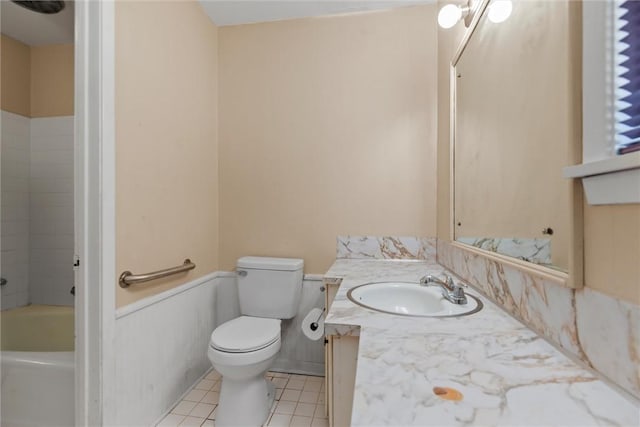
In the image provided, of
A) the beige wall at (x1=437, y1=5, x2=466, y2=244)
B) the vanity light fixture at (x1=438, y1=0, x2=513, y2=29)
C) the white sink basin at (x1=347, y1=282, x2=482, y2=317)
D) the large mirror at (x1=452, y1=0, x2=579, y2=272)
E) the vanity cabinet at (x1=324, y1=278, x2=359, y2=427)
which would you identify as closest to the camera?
the large mirror at (x1=452, y1=0, x2=579, y2=272)

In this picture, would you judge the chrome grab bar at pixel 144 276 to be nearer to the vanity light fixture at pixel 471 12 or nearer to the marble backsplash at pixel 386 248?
the marble backsplash at pixel 386 248

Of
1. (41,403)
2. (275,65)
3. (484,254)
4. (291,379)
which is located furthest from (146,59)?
(291,379)

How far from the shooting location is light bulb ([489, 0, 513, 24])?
0.93 meters

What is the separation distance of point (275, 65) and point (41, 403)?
219 cm

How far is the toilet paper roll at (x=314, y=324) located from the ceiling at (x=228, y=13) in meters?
1.94

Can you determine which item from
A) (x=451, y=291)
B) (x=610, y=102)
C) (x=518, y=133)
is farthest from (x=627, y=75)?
(x=451, y=291)

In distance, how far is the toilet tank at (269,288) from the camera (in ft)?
5.73

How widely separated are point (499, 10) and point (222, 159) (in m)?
1.70

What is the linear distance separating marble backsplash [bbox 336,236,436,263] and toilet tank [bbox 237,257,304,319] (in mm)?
332

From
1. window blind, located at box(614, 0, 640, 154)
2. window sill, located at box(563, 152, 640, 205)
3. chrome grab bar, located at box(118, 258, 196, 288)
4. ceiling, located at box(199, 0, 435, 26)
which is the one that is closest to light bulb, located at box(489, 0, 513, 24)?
window blind, located at box(614, 0, 640, 154)

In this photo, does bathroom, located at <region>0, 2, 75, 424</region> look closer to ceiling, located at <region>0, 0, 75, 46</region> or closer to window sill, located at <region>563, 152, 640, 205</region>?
ceiling, located at <region>0, 0, 75, 46</region>

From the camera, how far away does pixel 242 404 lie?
53.8 inches

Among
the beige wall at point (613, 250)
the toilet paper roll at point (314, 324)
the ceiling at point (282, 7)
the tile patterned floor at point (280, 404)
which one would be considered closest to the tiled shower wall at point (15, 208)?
the tile patterned floor at point (280, 404)

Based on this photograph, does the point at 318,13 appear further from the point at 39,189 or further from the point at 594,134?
the point at 39,189
